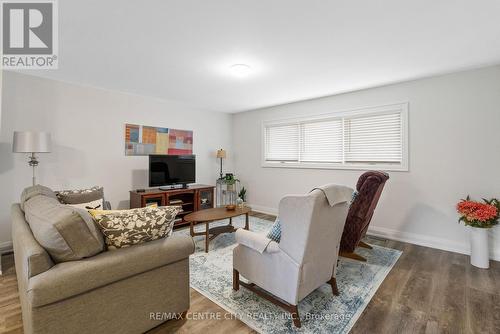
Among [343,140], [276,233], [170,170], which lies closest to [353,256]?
[276,233]

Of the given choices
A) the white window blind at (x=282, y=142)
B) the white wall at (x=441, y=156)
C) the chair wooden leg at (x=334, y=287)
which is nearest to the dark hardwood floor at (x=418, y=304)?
the chair wooden leg at (x=334, y=287)

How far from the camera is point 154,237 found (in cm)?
166

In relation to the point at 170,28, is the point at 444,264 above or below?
below

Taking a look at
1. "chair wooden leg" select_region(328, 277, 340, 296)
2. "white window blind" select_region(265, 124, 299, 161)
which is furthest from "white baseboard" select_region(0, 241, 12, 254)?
"white window blind" select_region(265, 124, 299, 161)

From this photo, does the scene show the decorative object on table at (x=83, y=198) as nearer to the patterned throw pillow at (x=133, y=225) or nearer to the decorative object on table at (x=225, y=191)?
the patterned throw pillow at (x=133, y=225)

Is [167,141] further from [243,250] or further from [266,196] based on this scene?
[243,250]

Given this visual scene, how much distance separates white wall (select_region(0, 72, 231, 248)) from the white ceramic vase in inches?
194

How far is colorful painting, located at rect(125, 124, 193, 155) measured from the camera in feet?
13.7

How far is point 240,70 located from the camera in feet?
9.80

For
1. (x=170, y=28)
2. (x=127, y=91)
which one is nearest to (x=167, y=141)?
(x=127, y=91)

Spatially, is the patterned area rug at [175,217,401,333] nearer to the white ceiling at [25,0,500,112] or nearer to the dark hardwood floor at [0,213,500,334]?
the dark hardwood floor at [0,213,500,334]

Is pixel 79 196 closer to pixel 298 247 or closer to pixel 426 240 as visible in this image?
pixel 298 247

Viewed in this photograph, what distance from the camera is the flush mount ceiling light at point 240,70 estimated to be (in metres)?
2.88

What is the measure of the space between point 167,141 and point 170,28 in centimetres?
287
